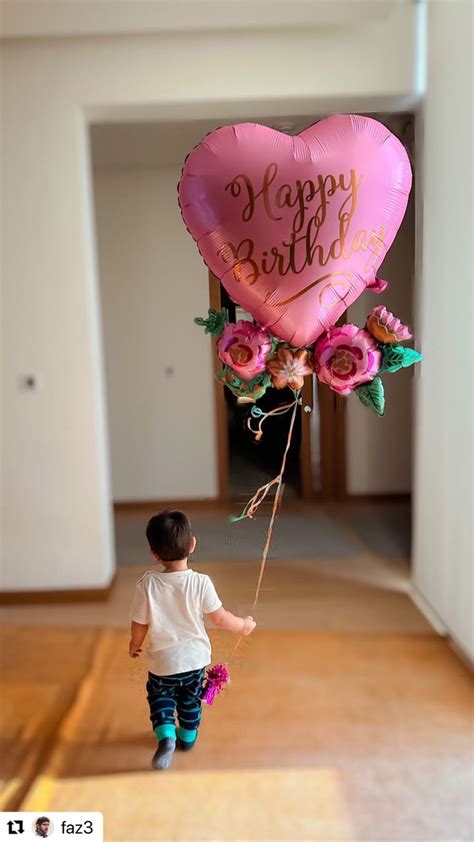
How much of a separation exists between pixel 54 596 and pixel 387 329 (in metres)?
1.95

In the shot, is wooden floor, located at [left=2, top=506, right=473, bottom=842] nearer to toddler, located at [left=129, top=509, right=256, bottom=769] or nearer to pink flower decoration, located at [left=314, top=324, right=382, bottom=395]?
toddler, located at [left=129, top=509, right=256, bottom=769]

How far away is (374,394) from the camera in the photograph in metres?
0.92

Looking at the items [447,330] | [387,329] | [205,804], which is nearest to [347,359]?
[387,329]

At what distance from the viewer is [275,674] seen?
182cm

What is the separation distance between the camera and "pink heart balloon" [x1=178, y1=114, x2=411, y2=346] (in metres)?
0.86

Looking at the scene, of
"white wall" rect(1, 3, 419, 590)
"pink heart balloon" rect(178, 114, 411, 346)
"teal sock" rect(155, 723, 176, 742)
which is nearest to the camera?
"pink heart balloon" rect(178, 114, 411, 346)

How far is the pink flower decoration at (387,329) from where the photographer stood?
89 cm

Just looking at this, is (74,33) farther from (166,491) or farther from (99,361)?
(166,491)

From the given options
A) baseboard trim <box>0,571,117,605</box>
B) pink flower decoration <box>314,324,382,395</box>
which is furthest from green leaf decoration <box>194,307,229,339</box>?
baseboard trim <box>0,571,117,605</box>

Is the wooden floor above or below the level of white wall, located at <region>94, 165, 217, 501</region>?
below

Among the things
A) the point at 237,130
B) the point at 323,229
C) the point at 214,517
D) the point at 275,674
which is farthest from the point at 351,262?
the point at 275,674

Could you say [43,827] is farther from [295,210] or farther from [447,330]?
[447,330]

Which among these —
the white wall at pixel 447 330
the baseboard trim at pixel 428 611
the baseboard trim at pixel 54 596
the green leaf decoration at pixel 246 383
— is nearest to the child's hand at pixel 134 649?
the green leaf decoration at pixel 246 383

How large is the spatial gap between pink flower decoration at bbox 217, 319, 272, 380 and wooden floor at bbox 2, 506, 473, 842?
306mm
